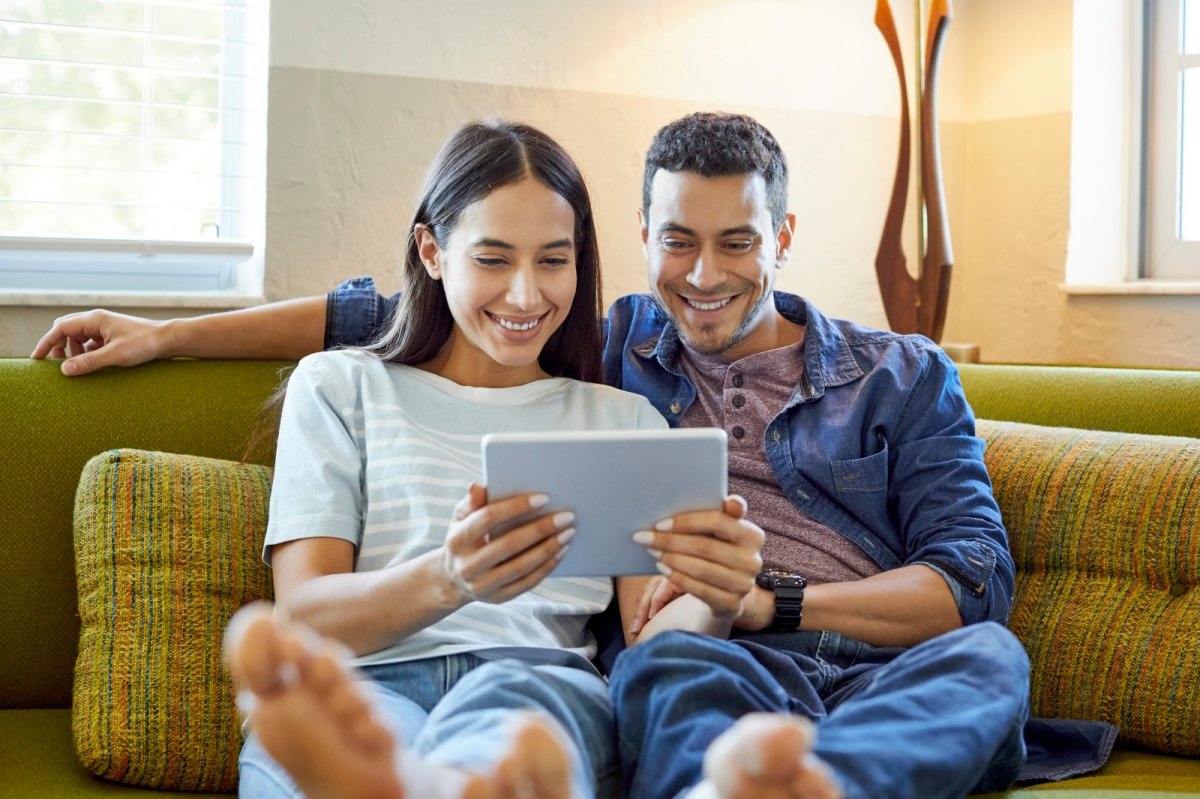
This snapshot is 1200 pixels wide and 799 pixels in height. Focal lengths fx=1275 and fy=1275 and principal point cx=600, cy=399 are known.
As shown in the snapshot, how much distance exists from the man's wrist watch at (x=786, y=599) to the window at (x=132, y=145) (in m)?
1.58

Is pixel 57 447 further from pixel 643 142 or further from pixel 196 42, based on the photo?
pixel 643 142

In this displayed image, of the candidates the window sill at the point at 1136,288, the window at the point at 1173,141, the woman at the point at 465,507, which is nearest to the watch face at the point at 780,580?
the woman at the point at 465,507

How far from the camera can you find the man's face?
1.78m

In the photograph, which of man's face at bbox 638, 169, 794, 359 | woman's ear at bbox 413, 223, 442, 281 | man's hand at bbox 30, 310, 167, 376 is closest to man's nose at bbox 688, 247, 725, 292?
man's face at bbox 638, 169, 794, 359

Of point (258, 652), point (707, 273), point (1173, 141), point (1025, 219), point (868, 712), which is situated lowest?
point (868, 712)

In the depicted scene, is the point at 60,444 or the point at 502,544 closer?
the point at 502,544

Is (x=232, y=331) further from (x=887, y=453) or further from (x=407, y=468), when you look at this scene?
(x=887, y=453)

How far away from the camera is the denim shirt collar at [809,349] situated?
1.76 m

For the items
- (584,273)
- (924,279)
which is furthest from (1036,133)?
(584,273)

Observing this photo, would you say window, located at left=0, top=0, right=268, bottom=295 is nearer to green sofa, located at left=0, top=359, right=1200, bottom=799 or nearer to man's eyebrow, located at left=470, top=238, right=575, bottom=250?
green sofa, located at left=0, top=359, right=1200, bottom=799

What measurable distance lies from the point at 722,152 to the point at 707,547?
72cm

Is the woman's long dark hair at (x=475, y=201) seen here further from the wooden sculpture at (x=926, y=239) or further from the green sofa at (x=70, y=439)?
the wooden sculpture at (x=926, y=239)

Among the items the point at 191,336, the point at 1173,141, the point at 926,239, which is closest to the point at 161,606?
the point at 191,336

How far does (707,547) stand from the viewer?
4.16ft
